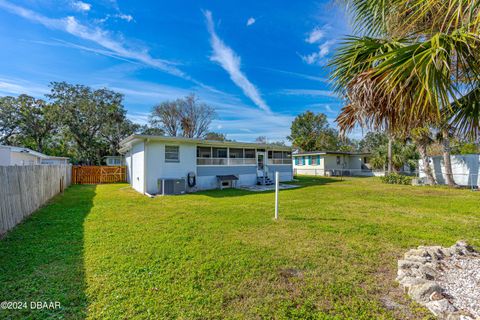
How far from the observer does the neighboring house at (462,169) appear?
1410 centimetres

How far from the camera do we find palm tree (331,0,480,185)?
7.38ft

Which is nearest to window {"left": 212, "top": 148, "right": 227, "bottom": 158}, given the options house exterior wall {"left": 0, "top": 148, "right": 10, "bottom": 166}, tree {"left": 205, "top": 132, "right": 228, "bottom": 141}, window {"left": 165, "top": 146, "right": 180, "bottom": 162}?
window {"left": 165, "top": 146, "right": 180, "bottom": 162}

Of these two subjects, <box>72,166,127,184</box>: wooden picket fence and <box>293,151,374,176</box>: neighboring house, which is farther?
<box>293,151,374,176</box>: neighboring house

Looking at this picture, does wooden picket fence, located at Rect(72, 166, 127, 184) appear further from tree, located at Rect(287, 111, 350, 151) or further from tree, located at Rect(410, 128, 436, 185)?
tree, located at Rect(287, 111, 350, 151)

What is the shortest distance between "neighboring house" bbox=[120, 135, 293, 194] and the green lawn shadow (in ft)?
19.5

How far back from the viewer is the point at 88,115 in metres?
25.1

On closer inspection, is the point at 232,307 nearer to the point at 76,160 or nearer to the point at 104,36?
the point at 104,36

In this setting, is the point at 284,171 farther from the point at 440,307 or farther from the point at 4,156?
the point at 4,156

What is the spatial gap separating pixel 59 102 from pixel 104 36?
19.8 meters

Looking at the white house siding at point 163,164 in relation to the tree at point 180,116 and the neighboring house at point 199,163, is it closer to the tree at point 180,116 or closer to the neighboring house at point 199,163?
the neighboring house at point 199,163

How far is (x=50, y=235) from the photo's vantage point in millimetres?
5059

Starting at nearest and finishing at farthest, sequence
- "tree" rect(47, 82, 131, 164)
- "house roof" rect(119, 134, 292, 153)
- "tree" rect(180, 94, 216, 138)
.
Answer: "house roof" rect(119, 134, 292, 153)
"tree" rect(47, 82, 131, 164)
"tree" rect(180, 94, 216, 138)

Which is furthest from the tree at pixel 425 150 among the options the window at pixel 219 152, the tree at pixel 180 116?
the tree at pixel 180 116

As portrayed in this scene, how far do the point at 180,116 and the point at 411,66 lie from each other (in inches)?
1223
